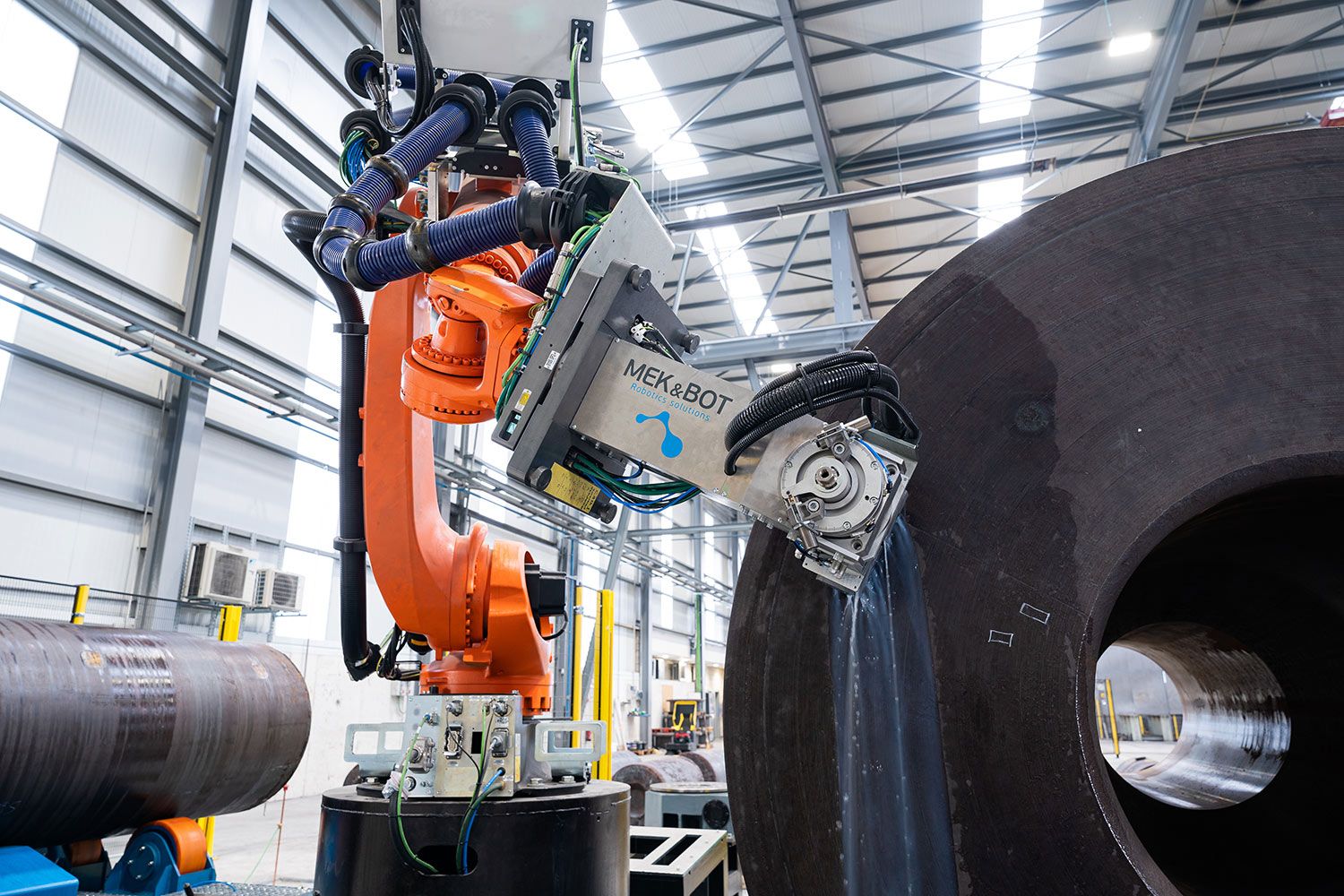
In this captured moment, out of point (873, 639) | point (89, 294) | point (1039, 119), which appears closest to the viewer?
point (873, 639)

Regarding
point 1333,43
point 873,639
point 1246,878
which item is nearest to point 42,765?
point 873,639

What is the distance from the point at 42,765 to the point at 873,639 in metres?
3.13

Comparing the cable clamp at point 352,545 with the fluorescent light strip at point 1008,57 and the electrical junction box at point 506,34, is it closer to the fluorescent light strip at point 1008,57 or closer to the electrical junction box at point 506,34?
the electrical junction box at point 506,34

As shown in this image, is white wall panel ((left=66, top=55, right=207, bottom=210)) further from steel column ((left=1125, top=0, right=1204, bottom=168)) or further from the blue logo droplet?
steel column ((left=1125, top=0, right=1204, bottom=168))

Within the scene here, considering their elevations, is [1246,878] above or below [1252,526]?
below

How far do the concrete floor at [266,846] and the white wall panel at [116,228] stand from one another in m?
4.61

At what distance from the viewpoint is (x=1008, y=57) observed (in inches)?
355

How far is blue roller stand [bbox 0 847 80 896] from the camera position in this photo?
2632 millimetres

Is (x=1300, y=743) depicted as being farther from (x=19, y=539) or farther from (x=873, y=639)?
(x=19, y=539)

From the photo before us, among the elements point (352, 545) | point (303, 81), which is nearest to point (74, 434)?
point (303, 81)

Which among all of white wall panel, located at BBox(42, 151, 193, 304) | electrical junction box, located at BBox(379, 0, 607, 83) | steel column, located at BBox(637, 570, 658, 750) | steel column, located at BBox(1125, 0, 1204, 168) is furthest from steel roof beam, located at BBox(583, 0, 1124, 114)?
steel column, located at BBox(637, 570, 658, 750)

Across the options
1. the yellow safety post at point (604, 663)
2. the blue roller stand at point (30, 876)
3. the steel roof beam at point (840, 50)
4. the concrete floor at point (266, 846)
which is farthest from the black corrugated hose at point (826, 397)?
the steel roof beam at point (840, 50)

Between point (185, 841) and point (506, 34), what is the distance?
3.46 m

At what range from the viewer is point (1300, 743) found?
1466mm
